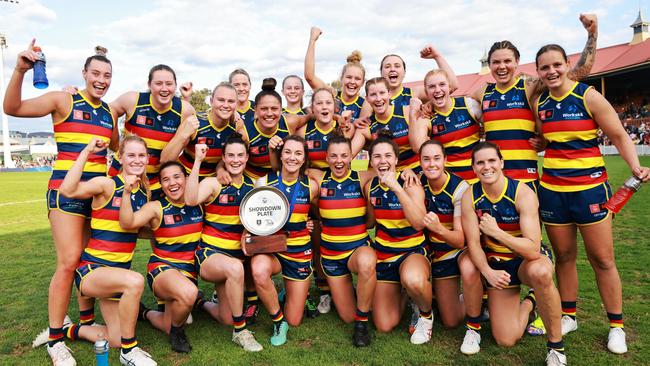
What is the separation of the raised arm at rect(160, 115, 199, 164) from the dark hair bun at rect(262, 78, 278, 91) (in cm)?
90

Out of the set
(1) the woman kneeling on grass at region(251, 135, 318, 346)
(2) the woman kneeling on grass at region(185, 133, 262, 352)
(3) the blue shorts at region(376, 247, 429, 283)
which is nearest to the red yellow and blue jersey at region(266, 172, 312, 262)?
(1) the woman kneeling on grass at region(251, 135, 318, 346)

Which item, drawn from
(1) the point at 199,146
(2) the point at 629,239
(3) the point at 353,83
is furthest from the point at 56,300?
(2) the point at 629,239

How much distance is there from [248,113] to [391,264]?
2.53 m

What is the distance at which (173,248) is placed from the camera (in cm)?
431

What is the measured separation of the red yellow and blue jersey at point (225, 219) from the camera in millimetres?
4555

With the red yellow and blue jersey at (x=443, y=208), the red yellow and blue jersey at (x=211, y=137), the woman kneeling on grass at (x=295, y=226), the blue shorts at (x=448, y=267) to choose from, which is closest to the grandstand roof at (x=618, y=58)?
the red yellow and blue jersey at (x=443, y=208)

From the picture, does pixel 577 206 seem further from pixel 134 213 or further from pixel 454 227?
pixel 134 213

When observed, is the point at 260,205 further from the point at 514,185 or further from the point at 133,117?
the point at 514,185

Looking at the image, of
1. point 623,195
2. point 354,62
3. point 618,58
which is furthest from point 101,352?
point 618,58

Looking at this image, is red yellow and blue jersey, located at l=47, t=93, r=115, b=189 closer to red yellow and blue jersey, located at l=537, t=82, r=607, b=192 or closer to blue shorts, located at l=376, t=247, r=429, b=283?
blue shorts, located at l=376, t=247, r=429, b=283

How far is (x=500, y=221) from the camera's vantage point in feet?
12.8

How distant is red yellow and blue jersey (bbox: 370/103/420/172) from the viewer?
16.8 ft

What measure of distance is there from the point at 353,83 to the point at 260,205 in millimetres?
2067

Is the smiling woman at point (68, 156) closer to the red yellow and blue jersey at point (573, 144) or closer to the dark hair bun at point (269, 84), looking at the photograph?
the dark hair bun at point (269, 84)
